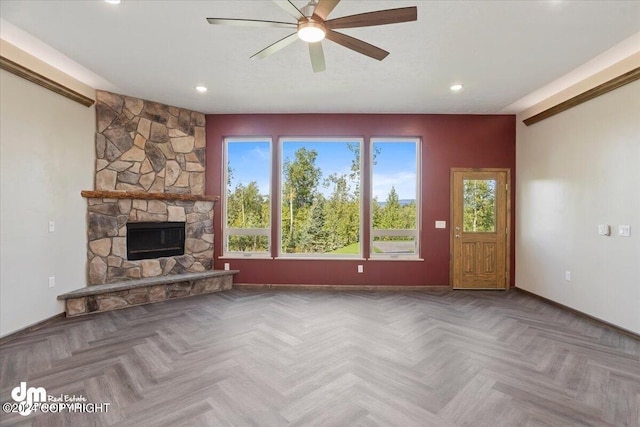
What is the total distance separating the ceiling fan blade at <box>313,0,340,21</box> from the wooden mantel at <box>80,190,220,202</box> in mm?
3676

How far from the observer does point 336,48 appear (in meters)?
3.04

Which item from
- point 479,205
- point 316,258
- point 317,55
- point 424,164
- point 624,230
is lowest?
point 316,258

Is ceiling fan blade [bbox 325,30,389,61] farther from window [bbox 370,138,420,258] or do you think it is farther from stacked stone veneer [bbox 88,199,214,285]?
stacked stone veneer [bbox 88,199,214,285]

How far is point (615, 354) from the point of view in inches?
111

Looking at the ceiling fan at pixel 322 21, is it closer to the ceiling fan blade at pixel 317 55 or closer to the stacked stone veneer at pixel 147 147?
the ceiling fan blade at pixel 317 55

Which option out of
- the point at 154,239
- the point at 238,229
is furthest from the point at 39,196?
the point at 238,229

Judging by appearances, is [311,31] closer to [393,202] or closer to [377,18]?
[377,18]

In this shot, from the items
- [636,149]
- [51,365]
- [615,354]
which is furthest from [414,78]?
[51,365]

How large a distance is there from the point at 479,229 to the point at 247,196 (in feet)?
13.7

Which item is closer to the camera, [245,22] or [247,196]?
[245,22]

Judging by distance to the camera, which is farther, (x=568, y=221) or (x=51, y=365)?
(x=568, y=221)

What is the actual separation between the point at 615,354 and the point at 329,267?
3.56 meters

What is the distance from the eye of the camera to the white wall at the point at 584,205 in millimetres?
3283

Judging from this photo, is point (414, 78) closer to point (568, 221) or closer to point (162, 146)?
point (568, 221)
